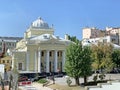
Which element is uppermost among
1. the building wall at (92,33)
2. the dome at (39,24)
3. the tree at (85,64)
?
the building wall at (92,33)

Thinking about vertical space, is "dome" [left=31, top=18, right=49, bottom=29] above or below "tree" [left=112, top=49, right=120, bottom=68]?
above

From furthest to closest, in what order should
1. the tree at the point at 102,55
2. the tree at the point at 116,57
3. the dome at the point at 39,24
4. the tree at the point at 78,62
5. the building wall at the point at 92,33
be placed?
the building wall at the point at 92,33 → the dome at the point at 39,24 → the tree at the point at 116,57 → the tree at the point at 102,55 → the tree at the point at 78,62

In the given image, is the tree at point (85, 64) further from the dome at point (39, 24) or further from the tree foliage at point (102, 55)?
the dome at point (39, 24)

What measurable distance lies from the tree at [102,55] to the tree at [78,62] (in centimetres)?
1656

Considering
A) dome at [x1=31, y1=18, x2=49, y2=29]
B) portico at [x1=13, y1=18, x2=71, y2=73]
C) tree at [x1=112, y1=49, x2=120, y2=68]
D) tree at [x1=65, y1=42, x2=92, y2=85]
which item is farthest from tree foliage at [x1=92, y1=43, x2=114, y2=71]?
dome at [x1=31, y1=18, x2=49, y2=29]

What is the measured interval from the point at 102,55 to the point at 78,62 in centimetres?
2270

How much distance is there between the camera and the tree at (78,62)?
187ft

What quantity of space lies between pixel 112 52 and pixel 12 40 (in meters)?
97.9

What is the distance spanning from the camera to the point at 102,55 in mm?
79312

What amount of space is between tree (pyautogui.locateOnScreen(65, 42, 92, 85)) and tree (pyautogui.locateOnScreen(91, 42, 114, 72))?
16563 millimetres

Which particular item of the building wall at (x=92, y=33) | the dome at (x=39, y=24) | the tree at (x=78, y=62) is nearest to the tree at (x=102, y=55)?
the tree at (x=78, y=62)

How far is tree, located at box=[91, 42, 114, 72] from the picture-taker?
75250mm

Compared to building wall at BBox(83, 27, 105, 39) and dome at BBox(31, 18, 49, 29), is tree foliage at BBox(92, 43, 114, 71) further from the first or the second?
building wall at BBox(83, 27, 105, 39)

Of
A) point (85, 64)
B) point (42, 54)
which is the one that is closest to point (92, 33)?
point (42, 54)
